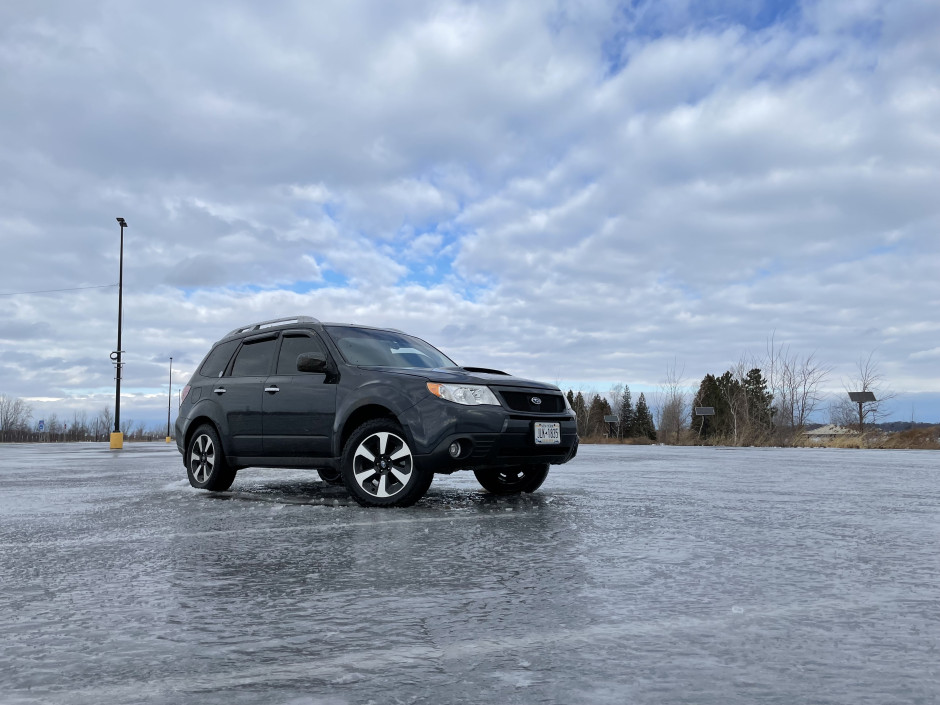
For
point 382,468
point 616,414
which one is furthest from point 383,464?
point 616,414

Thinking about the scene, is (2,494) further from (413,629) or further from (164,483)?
(413,629)

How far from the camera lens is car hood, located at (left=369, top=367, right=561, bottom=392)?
7482mm

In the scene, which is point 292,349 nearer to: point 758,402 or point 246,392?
point 246,392

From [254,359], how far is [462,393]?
2917 millimetres

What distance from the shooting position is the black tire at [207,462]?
9156 mm

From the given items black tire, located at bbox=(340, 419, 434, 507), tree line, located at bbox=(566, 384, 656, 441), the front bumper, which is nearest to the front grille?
the front bumper

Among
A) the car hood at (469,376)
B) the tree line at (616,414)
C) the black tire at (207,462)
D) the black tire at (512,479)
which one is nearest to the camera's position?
the car hood at (469,376)

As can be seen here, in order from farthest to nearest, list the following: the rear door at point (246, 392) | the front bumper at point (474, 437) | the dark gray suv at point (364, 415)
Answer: the rear door at point (246, 392)
the dark gray suv at point (364, 415)
the front bumper at point (474, 437)

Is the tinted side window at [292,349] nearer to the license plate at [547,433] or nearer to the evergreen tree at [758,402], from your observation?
the license plate at [547,433]

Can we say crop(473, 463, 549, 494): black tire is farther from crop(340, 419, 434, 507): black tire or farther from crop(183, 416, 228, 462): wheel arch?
crop(183, 416, 228, 462): wheel arch

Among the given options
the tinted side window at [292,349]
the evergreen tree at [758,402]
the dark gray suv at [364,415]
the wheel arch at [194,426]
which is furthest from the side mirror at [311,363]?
the evergreen tree at [758,402]

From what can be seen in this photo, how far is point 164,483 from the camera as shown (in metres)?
11.1

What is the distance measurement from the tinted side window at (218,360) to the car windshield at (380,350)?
1.69m

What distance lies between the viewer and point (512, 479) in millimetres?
9133
